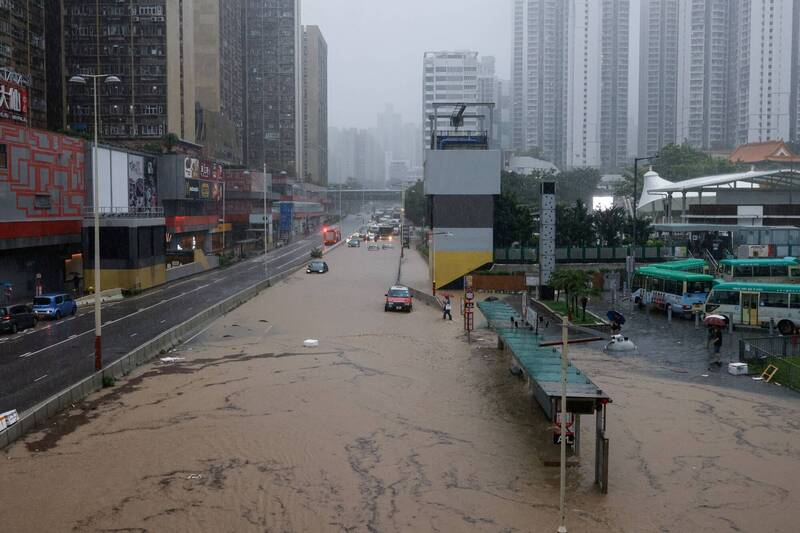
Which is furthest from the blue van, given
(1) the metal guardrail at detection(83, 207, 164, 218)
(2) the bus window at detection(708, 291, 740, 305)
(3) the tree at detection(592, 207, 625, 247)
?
(3) the tree at detection(592, 207, 625, 247)

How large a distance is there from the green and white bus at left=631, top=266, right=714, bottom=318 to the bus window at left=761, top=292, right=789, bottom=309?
3.66m

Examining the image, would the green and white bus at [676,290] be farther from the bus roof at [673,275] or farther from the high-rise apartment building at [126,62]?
the high-rise apartment building at [126,62]

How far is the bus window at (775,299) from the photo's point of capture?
34.8 metres

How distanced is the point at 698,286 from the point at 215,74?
98.6 m

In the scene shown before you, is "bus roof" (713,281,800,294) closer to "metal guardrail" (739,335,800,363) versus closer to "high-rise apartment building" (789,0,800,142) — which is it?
"metal guardrail" (739,335,800,363)

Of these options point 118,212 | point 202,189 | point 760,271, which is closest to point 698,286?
point 760,271

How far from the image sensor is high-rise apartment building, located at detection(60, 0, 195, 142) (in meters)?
86.5

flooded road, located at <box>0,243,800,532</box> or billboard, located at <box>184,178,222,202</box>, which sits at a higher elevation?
billboard, located at <box>184,178,222,202</box>

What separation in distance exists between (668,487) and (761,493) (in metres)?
1.84

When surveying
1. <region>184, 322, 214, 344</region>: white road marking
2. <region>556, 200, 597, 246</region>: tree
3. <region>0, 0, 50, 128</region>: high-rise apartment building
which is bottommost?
<region>184, 322, 214, 344</region>: white road marking

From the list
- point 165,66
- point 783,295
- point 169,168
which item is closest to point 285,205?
point 165,66

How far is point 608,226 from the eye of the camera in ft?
211

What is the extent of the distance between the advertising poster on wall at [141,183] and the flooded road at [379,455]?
119 ft

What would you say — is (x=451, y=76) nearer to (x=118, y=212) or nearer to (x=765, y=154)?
(x=765, y=154)
